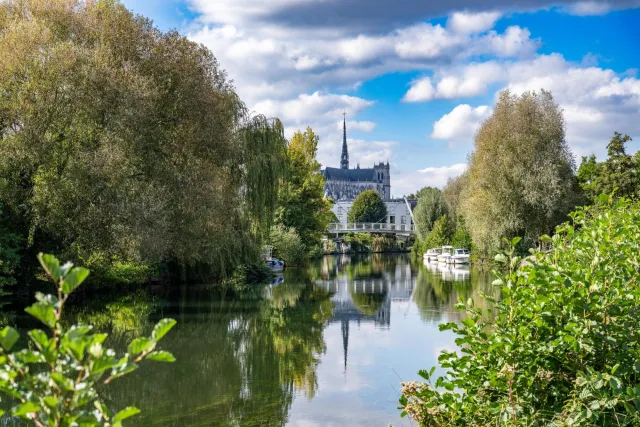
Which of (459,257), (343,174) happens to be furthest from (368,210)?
(343,174)

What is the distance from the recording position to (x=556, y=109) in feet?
124

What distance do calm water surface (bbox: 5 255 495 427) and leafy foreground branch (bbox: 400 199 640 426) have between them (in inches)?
27.5

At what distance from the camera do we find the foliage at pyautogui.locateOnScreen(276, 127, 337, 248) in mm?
50562

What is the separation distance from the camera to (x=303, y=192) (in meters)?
51.7

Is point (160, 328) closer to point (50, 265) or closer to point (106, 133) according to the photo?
point (50, 265)

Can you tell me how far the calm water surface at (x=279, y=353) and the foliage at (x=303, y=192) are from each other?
1956cm

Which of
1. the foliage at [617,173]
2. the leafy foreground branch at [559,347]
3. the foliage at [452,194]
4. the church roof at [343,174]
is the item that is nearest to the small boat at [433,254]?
the foliage at [452,194]

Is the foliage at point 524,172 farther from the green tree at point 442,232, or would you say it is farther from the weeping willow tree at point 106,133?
the green tree at point 442,232

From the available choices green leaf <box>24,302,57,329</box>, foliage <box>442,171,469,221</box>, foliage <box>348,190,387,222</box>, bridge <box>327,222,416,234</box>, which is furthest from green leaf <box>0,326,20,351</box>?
foliage <box>348,190,387,222</box>

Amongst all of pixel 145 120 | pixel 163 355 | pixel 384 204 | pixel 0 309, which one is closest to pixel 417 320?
pixel 145 120

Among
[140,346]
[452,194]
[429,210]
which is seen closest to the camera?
[140,346]

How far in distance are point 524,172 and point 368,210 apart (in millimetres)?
79565

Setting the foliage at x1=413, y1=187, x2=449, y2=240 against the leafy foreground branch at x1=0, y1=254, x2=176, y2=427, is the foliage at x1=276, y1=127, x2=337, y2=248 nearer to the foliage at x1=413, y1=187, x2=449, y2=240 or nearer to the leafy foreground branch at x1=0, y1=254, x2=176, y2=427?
the foliage at x1=413, y1=187, x2=449, y2=240

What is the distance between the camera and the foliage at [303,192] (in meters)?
50.6
